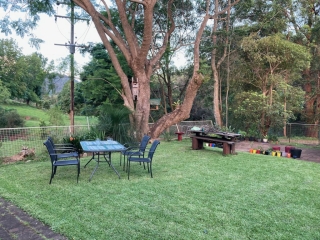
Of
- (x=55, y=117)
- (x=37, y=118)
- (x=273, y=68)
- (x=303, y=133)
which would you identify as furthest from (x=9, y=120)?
(x=303, y=133)

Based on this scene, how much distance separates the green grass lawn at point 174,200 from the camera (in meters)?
2.81

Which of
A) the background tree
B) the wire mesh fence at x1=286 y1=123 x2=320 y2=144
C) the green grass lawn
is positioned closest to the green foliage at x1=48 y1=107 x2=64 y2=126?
the green grass lawn

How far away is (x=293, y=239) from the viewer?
2.64 meters

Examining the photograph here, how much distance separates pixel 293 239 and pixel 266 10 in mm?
13106

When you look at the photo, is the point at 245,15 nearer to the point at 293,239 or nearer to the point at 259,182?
the point at 259,182

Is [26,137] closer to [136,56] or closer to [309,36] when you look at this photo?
[136,56]

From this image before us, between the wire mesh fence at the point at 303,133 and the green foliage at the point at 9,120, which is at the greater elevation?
the green foliage at the point at 9,120

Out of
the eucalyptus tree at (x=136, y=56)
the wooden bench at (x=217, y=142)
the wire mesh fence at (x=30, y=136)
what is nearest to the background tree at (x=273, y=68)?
the eucalyptus tree at (x=136, y=56)

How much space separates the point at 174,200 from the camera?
12.2 ft

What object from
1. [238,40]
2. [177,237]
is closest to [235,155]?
[177,237]

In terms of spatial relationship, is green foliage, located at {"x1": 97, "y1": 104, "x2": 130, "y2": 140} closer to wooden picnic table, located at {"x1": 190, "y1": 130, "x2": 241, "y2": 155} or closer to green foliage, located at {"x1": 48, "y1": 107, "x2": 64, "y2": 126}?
green foliage, located at {"x1": 48, "y1": 107, "x2": 64, "y2": 126}

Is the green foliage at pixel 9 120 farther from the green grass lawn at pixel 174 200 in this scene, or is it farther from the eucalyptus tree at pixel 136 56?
the green grass lawn at pixel 174 200

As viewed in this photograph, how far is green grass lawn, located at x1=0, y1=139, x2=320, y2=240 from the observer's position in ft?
9.23

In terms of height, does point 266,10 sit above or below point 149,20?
above
